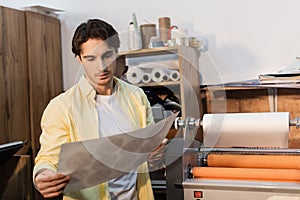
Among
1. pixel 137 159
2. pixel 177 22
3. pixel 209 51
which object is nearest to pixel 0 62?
pixel 177 22

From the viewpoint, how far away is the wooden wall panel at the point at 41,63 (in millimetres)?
2516

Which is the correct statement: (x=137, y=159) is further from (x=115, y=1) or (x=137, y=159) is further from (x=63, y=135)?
(x=115, y=1)

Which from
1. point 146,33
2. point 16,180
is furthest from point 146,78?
point 16,180

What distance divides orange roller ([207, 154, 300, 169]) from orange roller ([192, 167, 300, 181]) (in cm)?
5

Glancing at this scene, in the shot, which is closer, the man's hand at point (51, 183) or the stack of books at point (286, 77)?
the man's hand at point (51, 183)

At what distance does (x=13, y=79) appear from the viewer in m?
2.39

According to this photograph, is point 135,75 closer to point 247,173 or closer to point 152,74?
point 152,74

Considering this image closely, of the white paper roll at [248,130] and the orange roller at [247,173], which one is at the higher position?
the white paper roll at [248,130]

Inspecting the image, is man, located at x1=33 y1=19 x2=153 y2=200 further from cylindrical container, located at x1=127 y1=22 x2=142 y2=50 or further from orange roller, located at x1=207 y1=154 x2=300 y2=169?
cylindrical container, located at x1=127 y1=22 x2=142 y2=50

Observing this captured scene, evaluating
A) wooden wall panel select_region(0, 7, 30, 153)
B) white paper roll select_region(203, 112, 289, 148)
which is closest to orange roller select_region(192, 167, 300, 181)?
white paper roll select_region(203, 112, 289, 148)

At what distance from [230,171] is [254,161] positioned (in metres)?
0.10

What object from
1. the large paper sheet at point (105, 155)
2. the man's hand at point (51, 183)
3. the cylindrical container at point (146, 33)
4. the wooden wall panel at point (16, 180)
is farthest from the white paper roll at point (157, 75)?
the man's hand at point (51, 183)

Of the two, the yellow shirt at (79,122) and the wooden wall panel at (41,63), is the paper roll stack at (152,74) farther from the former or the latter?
the yellow shirt at (79,122)

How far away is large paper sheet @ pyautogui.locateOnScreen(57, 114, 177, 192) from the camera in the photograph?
2.72ft
